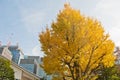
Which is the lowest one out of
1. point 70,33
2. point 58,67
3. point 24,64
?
point 58,67

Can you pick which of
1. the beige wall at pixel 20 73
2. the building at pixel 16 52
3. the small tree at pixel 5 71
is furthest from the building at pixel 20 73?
the building at pixel 16 52

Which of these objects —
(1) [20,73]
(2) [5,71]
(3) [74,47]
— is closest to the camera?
(3) [74,47]

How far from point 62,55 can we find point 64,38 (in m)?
1.10

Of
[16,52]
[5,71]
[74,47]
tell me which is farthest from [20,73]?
[74,47]

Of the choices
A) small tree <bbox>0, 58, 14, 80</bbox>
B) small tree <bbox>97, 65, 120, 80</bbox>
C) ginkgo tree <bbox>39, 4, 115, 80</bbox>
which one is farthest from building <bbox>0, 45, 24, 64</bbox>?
ginkgo tree <bbox>39, 4, 115, 80</bbox>

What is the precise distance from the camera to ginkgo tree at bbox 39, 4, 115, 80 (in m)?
14.3

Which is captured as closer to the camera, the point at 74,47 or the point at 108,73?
the point at 74,47

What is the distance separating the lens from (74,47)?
14109 mm

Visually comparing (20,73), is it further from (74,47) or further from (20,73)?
(74,47)

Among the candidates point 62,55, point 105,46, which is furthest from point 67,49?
point 105,46

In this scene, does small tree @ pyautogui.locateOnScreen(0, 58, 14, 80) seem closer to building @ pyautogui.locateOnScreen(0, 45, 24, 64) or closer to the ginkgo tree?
the ginkgo tree

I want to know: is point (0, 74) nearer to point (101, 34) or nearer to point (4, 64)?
point (4, 64)

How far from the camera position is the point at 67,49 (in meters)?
14.2

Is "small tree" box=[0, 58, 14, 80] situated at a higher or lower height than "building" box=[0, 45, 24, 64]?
lower
